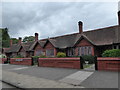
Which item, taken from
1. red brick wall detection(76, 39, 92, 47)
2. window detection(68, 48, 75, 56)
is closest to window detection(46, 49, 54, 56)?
window detection(68, 48, 75, 56)

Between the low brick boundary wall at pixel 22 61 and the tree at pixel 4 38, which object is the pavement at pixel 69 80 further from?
the tree at pixel 4 38

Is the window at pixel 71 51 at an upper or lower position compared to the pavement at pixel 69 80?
upper

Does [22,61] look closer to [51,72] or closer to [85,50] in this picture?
[51,72]

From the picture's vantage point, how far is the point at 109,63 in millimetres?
10367

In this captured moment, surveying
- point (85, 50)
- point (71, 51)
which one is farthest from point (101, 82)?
point (71, 51)

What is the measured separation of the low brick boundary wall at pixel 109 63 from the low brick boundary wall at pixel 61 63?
238 cm

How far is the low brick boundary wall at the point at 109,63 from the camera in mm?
9921

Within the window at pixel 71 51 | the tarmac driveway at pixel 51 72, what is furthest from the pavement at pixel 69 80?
the window at pixel 71 51

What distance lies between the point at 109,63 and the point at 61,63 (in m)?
5.64

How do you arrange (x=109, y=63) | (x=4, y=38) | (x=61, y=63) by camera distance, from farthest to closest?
(x=4, y=38) → (x=61, y=63) → (x=109, y=63)

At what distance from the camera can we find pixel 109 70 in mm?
10336

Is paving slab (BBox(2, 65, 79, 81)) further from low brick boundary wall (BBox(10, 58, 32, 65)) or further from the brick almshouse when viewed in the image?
the brick almshouse

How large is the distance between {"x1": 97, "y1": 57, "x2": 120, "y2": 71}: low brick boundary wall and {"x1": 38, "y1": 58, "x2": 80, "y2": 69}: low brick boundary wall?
2379 mm

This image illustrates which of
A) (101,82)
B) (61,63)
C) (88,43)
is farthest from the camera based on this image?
(88,43)
